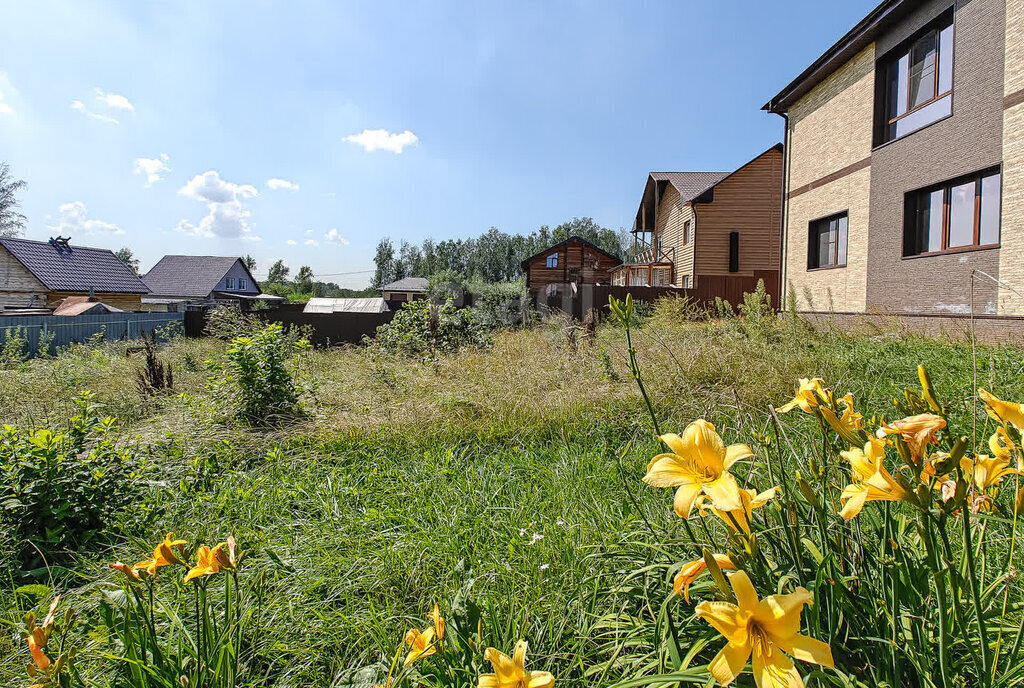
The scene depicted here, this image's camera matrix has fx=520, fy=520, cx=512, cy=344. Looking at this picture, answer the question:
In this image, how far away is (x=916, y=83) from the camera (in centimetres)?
871

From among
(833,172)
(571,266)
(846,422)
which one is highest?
(833,172)

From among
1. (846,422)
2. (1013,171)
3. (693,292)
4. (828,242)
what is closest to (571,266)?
(693,292)

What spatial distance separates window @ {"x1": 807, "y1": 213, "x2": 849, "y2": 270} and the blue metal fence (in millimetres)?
14669

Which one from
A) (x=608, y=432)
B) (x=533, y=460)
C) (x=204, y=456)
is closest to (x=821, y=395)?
(x=533, y=460)

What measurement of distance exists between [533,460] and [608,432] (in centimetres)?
76

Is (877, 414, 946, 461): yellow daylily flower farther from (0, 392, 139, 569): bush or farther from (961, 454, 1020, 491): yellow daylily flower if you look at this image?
(0, 392, 139, 569): bush

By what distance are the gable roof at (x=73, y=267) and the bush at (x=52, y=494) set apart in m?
25.2

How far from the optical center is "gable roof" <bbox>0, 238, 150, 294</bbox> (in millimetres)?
21188

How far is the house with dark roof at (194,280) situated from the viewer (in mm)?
35719

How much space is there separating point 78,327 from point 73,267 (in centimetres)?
1490

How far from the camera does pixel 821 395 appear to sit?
2.96 ft

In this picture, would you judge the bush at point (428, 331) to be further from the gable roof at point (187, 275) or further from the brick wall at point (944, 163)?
the gable roof at point (187, 275)

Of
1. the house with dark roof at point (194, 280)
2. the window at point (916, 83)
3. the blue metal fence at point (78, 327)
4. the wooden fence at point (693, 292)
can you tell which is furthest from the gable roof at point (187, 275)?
the window at point (916, 83)

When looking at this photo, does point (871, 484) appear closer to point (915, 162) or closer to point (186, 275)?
point (915, 162)
